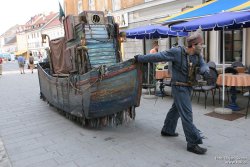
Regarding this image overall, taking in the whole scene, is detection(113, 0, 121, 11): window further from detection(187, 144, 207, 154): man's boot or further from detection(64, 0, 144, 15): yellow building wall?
detection(187, 144, 207, 154): man's boot

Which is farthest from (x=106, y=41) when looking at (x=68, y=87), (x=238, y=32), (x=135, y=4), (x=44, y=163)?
(x=135, y=4)

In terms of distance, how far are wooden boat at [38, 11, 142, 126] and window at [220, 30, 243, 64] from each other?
561 cm

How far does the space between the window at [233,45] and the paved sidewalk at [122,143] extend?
4064 millimetres

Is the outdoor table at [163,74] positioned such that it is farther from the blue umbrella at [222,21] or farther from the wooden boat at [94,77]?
the wooden boat at [94,77]

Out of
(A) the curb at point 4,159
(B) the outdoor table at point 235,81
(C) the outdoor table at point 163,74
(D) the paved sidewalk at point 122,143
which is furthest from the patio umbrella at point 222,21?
(A) the curb at point 4,159

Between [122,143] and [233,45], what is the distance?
24.4ft

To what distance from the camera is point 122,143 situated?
507 centimetres

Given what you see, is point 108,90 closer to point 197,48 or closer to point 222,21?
point 197,48

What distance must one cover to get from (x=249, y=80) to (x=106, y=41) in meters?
3.51

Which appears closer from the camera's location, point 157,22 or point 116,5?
point 157,22

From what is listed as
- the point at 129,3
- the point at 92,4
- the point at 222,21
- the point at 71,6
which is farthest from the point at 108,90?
the point at 71,6

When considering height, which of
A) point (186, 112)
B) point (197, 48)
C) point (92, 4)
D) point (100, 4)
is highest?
point (92, 4)

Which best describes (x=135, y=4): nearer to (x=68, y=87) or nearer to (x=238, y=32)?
(x=238, y=32)

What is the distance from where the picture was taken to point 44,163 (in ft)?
14.4
